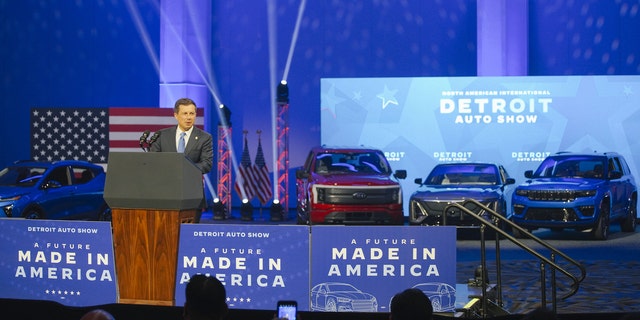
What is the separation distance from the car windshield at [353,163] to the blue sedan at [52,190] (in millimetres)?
4999

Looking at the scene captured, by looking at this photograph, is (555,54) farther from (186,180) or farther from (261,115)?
(186,180)

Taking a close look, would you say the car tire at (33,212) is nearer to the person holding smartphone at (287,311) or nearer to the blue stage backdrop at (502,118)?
the blue stage backdrop at (502,118)

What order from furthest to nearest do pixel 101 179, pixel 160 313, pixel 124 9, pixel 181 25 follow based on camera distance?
pixel 124 9, pixel 181 25, pixel 101 179, pixel 160 313

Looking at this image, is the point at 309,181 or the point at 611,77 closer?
the point at 309,181

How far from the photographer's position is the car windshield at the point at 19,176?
770 inches

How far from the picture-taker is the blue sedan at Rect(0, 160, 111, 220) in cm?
1878

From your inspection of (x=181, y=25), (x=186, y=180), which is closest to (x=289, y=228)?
(x=186, y=180)

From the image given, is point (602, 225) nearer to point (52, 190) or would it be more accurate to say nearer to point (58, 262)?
point (52, 190)

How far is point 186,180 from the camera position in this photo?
7.45 meters

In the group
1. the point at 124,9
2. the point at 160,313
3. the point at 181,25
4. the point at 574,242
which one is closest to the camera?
the point at 160,313

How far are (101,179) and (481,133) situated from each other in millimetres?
8587

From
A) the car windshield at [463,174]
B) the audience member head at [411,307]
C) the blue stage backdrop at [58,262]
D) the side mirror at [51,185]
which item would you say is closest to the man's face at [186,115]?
the blue stage backdrop at [58,262]

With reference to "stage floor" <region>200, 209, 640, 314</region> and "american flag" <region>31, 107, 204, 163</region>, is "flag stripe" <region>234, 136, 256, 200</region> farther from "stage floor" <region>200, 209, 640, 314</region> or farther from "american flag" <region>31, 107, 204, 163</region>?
"stage floor" <region>200, 209, 640, 314</region>

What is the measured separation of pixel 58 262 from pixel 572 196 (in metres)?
12.4
